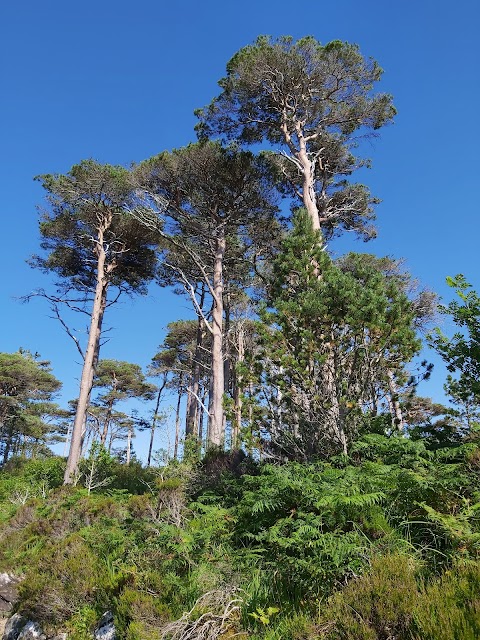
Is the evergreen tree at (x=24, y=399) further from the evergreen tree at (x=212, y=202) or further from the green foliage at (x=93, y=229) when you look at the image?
the evergreen tree at (x=212, y=202)

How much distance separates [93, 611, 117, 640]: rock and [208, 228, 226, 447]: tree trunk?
6.47 meters

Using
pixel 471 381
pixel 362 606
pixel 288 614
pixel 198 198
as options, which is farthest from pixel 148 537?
pixel 198 198

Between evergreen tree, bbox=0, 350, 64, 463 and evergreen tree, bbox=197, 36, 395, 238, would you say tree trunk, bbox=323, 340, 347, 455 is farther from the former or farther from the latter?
evergreen tree, bbox=0, 350, 64, 463

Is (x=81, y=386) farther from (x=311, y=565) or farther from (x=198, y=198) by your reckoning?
(x=311, y=565)

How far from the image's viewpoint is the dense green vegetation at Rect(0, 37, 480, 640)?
3.12 meters

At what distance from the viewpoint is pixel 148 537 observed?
4.85 meters

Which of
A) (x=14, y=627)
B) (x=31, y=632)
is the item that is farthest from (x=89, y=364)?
(x=31, y=632)

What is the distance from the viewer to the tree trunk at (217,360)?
1166 cm

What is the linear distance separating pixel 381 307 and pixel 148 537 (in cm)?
407

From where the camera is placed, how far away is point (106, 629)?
4.21 metres

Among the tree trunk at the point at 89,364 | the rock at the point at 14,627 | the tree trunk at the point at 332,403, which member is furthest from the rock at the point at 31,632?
Answer: the tree trunk at the point at 89,364

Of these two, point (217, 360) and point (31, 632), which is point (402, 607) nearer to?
point (31, 632)

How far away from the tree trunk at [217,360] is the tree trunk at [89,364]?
158 inches

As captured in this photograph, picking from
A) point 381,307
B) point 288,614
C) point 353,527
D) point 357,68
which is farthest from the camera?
point 357,68
